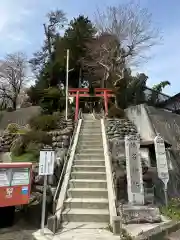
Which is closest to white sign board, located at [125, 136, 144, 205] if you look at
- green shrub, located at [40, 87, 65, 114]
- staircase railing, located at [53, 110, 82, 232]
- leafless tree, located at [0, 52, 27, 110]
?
staircase railing, located at [53, 110, 82, 232]

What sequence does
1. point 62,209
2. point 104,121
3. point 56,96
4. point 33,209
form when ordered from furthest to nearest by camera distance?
point 56,96 → point 104,121 → point 33,209 → point 62,209

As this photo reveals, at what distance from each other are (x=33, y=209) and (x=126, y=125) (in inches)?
326

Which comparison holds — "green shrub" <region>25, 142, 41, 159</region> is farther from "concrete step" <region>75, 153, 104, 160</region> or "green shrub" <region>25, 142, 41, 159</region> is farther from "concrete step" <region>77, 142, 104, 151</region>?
"concrete step" <region>75, 153, 104, 160</region>

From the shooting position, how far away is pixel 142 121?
1370cm

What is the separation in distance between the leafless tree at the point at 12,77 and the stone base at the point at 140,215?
27643 millimetres

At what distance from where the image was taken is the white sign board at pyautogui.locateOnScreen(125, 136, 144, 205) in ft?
19.6

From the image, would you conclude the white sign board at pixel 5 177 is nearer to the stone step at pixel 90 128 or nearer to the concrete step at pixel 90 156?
the concrete step at pixel 90 156

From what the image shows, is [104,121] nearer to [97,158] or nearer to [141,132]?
[141,132]

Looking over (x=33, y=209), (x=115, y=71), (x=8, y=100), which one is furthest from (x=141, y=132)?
(x=8, y=100)

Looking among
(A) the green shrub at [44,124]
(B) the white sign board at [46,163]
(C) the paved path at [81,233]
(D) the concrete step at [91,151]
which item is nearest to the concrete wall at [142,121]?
(D) the concrete step at [91,151]

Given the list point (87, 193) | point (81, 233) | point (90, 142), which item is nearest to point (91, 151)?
point (90, 142)

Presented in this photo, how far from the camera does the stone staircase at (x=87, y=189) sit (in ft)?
18.1

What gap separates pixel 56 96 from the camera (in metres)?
18.8

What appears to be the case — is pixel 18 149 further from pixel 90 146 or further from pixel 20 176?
pixel 20 176
